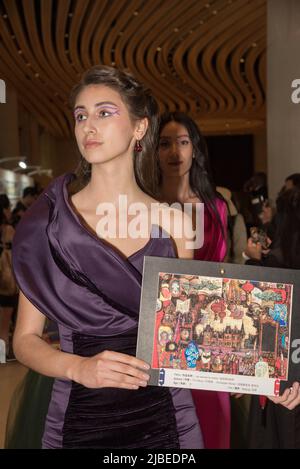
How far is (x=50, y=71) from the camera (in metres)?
1.95

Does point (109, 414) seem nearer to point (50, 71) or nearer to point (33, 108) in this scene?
point (33, 108)

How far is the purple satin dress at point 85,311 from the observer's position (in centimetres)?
103

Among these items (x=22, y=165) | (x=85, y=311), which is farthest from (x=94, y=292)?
(x=22, y=165)

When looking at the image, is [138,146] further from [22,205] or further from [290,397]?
[22,205]

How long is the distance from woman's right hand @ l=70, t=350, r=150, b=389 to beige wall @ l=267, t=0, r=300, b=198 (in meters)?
1.00

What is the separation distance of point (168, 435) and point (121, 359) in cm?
20

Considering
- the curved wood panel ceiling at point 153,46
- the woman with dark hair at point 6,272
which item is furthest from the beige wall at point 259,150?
the woman with dark hair at point 6,272

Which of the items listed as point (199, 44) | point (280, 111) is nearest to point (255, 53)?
point (199, 44)

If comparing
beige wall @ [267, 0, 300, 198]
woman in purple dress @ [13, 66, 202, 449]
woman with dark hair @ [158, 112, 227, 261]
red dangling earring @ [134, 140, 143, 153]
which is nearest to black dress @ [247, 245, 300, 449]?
woman with dark hair @ [158, 112, 227, 261]

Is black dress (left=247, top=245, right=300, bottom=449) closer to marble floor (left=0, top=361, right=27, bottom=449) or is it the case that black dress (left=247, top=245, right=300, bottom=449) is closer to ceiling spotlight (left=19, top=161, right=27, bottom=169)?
marble floor (left=0, top=361, right=27, bottom=449)

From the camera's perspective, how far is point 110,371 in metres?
0.94

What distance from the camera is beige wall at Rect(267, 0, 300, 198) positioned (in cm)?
173

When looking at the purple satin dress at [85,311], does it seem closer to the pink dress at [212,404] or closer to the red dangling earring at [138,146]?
the red dangling earring at [138,146]

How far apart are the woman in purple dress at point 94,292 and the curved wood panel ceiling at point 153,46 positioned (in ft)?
2.39
